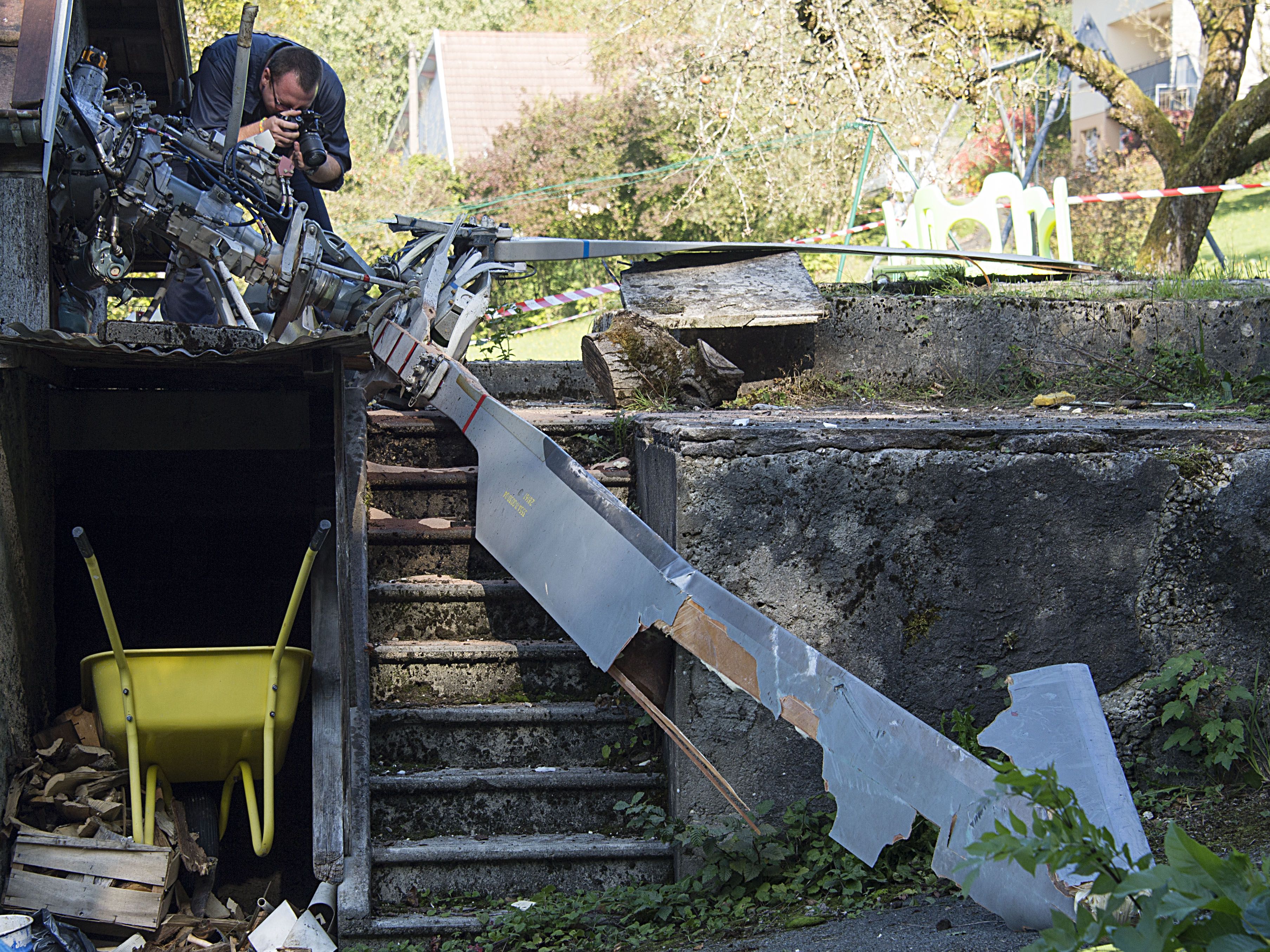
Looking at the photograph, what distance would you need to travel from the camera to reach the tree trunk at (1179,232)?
10.8 m

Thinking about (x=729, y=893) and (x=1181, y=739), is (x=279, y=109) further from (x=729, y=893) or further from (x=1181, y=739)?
(x=1181, y=739)

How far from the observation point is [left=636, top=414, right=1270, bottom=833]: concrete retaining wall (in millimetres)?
3383

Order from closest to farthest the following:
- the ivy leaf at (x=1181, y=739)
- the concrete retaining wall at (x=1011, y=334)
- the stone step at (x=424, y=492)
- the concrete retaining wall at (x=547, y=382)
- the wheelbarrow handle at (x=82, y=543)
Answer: the ivy leaf at (x=1181, y=739) < the wheelbarrow handle at (x=82, y=543) < the stone step at (x=424, y=492) < the concrete retaining wall at (x=1011, y=334) < the concrete retaining wall at (x=547, y=382)

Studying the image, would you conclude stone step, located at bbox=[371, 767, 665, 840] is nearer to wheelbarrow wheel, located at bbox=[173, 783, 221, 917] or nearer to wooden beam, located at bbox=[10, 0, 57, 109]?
wheelbarrow wheel, located at bbox=[173, 783, 221, 917]

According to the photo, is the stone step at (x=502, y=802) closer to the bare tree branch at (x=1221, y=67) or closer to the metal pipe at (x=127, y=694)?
the metal pipe at (x=127, y=694)

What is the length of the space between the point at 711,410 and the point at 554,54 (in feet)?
101

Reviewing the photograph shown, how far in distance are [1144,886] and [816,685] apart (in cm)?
130

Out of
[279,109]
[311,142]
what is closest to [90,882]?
[311,142]

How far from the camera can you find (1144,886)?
1.56 m

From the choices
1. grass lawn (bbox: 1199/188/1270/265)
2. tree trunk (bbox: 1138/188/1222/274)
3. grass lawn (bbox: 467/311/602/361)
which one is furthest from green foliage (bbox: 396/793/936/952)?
grass lawn (bbox: 1199/188/1270/265)

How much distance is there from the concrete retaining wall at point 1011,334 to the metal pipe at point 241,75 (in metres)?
2.92

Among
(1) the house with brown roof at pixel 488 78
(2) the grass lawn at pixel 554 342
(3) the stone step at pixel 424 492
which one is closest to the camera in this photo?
(3) the stone step at pixel 424 492

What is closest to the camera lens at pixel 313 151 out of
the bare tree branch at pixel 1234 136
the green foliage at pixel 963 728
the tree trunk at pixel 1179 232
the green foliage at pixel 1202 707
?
the green foliage at pixel 963 728

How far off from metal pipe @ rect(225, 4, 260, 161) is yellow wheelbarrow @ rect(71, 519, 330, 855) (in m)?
1.86
